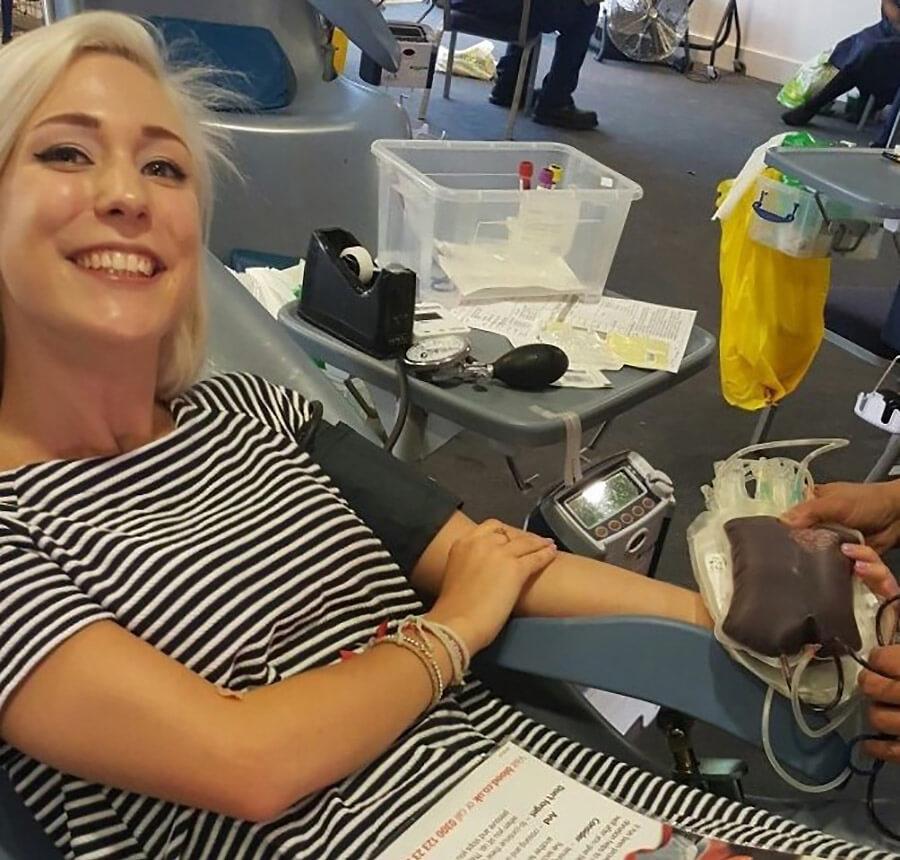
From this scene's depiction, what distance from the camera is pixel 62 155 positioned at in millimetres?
988

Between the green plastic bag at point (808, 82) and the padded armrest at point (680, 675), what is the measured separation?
5583 millimetres

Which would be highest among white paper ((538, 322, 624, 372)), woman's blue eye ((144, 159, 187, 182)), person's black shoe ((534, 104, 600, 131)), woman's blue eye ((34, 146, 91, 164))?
woman's blue eye ((34, 146, 91, 164))

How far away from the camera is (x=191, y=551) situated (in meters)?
0.99

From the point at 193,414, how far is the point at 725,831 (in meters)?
0.65

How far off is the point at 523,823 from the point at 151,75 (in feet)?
2.56

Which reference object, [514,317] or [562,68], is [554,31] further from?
[514,317]

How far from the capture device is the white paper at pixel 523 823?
91 centimetres

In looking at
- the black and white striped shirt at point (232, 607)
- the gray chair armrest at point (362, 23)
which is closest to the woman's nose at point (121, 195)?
the black and white striped shirt at point (232, 607)

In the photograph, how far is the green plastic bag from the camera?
5.98m

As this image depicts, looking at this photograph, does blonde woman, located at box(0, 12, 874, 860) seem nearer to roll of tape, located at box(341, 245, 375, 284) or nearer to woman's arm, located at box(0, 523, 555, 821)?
woman's arm, located at box(0, 523, 555, 821)

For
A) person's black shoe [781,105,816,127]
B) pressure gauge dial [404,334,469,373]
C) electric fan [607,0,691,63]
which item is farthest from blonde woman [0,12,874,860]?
electric fan [607,0,691,63]

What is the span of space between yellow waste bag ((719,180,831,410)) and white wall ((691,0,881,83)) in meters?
4.53

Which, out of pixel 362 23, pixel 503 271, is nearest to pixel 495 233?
pixel 503 271

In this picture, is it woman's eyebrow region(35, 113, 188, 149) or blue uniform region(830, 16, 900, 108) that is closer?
woman's eyebrow region(35, 113, 188, 149)
